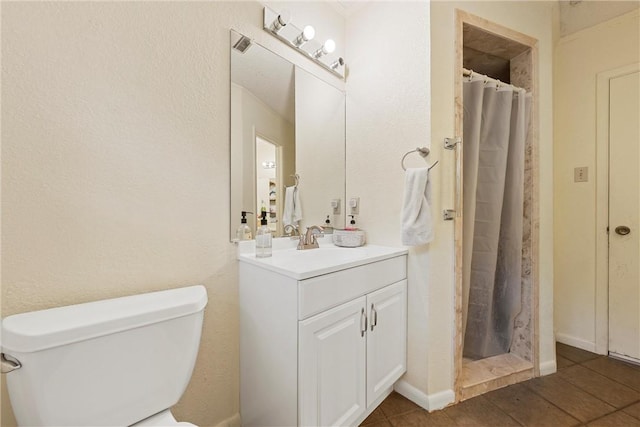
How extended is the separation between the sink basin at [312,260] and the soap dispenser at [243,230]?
0.28ft

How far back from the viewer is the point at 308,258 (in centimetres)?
134

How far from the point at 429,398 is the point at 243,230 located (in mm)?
1343

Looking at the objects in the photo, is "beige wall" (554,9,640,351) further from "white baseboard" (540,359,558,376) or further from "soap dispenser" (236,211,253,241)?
"soap dispenser" (236,211,253,241)

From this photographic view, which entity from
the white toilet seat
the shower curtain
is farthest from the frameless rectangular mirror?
the shower curtain

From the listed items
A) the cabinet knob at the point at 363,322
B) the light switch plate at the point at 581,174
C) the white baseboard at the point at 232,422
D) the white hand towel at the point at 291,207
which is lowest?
the white baseboard at the point at 232,422

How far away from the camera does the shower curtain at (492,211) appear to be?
1.69 m

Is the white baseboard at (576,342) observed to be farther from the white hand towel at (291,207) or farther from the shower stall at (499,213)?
the white hand towel at (291,207)

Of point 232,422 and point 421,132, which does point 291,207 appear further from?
point 232,422

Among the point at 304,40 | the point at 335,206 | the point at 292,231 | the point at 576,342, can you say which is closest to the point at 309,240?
the point at 292,231

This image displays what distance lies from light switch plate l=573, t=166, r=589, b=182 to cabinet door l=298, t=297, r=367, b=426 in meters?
2.12

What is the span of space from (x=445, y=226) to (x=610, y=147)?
62.6 inches

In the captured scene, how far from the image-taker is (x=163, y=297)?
3.16 feet

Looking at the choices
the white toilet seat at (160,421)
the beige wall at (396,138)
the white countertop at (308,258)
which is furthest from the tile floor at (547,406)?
the white toilet seat at (160,421)

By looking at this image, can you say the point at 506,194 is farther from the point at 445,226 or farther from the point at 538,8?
the point at 538,8
